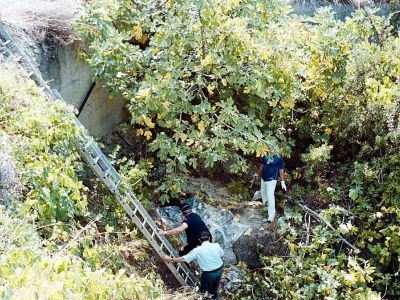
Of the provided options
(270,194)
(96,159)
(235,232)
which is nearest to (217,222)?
(235,232)

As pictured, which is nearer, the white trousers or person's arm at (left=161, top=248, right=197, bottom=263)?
person's arm at (left=161, top=248, right=197, bottom=263)

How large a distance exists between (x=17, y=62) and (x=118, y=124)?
97.9 inches

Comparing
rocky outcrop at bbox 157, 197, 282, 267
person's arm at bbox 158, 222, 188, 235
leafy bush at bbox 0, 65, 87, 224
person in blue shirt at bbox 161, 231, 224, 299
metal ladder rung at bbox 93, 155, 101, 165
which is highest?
leafy bush at bbox 0, 65, 87, 224

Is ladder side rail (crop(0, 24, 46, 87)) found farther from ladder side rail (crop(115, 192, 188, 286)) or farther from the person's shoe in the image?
the person's shoe

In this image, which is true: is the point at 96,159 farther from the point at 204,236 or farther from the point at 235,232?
the point at 235,232

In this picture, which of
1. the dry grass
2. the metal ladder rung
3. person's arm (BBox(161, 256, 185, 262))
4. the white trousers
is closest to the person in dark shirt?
person's arm (BBox(161, 256, 185, 262))

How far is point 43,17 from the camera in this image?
7.73m

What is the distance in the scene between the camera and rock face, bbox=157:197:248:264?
26.5 feet

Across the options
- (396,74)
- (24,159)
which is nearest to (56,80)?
(24,159)

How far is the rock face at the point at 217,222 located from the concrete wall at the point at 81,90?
5.88 feet

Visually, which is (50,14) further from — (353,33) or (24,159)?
(353,33)

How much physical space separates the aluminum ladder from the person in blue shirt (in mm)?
277

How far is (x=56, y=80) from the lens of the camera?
777 cm

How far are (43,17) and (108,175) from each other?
2827mm
